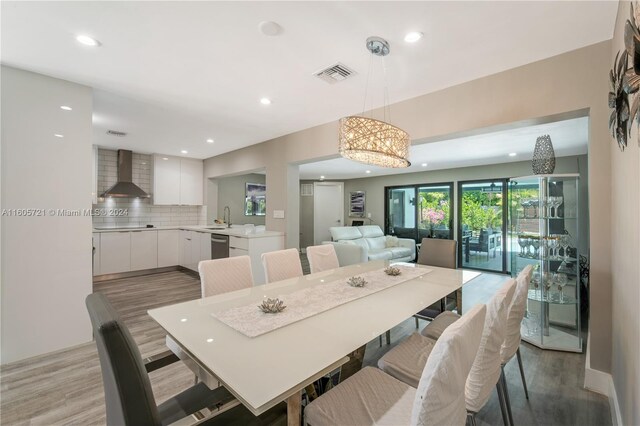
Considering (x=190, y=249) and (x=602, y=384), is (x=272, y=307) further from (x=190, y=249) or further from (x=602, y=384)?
(x=190, y=249)

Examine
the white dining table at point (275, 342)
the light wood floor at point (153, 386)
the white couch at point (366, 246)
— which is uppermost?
the white dining table at point (275, 342)

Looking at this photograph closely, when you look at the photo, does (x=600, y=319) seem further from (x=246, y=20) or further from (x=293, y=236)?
(x=293, y=236)

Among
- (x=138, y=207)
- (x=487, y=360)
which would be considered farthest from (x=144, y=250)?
(x=487, y=360)

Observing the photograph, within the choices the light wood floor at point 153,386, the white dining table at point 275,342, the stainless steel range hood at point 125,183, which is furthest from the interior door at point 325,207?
the white dining table at point 275,342

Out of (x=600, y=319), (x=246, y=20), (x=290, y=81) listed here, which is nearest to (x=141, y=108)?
(x=290, y=81)

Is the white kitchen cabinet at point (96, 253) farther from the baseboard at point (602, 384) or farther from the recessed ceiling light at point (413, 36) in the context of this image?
the baseboard at point (602, 384)

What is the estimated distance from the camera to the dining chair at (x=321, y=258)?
2.65 metres

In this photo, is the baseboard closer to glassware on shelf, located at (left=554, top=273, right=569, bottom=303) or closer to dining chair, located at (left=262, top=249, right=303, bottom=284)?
glassware on shelf, located at (left=554, top=273, right=569, bottom=303)

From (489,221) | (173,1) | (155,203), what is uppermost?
(173,1)

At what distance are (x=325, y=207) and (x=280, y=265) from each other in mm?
6177

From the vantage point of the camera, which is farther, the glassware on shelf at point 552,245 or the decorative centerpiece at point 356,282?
the glassware on shelf at point 552,245

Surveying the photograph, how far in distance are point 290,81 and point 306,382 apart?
2.38m

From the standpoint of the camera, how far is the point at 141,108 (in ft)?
10.4

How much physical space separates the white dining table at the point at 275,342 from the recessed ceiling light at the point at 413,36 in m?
1.73
